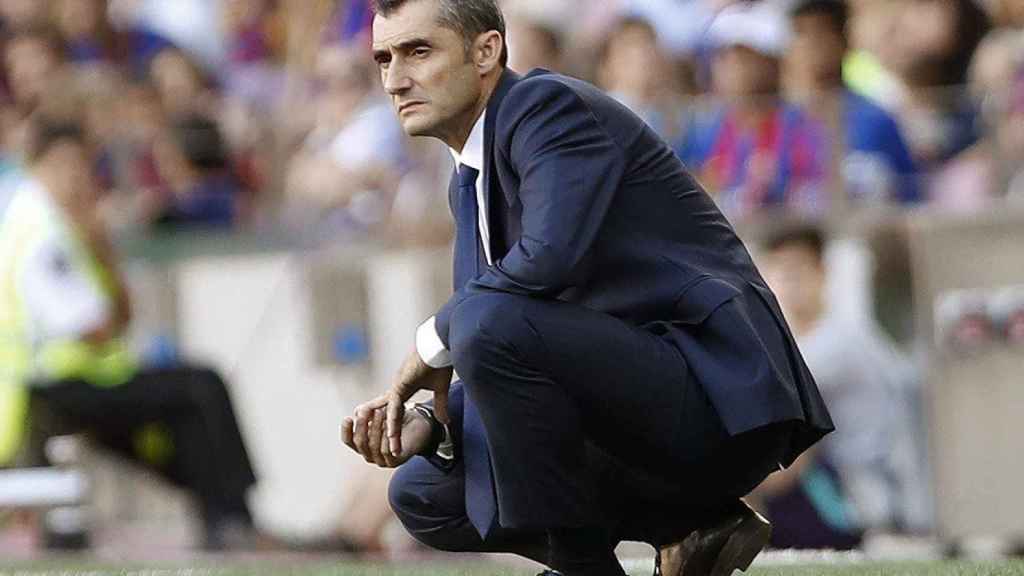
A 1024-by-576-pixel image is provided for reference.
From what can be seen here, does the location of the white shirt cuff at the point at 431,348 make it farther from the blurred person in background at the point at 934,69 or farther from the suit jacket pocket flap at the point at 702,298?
the blurred person in background at the point at 934,69

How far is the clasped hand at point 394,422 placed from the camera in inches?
160

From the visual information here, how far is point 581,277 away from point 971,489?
175 inches

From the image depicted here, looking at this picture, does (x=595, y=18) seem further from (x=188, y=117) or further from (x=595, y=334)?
(x=595, y=334)

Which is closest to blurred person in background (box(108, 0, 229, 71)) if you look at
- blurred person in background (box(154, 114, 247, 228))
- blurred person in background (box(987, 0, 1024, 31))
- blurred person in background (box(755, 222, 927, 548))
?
blurred person in background (box(154, 114, 247, 228))

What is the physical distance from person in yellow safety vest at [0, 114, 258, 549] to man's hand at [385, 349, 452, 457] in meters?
5.21

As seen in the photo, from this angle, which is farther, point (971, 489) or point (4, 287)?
point (4, 287)

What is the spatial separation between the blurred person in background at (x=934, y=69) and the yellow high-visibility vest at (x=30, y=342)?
374 centimetres

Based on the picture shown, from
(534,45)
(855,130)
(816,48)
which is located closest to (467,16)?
(855,130)

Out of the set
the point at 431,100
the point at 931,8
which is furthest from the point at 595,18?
the point at 431,100

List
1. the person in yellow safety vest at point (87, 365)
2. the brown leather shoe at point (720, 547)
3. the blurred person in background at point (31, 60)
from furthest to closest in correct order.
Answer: the blurred person in background at point (31, 60), the person in yellow safety vest at point (87, 365), the brown leather shoe at point (720, 547)

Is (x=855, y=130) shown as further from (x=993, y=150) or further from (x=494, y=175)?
(x=494, y=175)

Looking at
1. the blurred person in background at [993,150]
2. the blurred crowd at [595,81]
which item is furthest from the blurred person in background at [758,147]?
the blurred person in background at [993,150]

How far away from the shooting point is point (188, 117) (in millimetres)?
10602

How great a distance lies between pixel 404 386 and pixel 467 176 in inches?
17.4
